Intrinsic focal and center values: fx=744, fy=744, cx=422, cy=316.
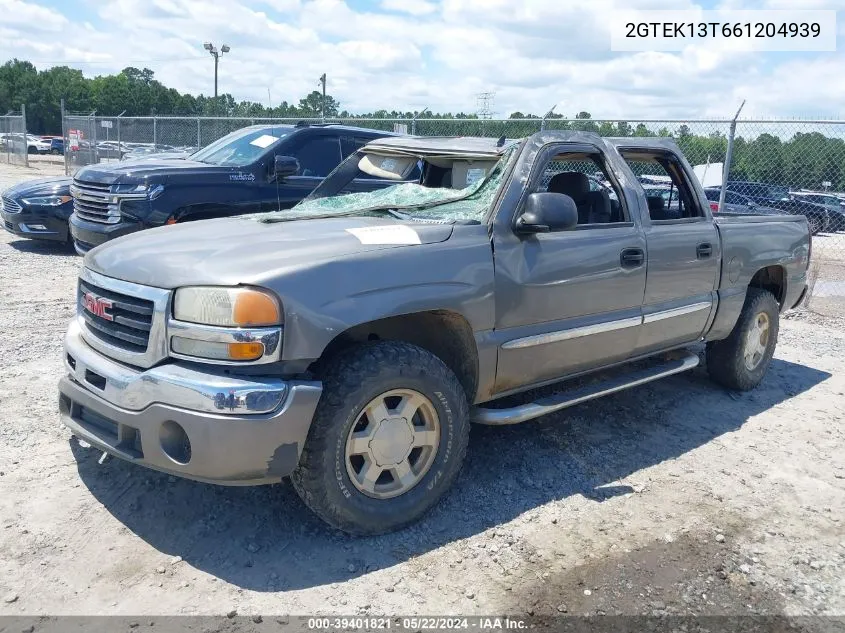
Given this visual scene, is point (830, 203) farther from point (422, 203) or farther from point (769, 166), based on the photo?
point (422, 203)

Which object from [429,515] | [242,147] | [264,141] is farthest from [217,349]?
[242,147]

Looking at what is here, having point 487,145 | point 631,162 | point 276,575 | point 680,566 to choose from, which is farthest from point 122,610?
point 631,162

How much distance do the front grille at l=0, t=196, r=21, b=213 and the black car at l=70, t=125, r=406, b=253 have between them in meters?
1.64

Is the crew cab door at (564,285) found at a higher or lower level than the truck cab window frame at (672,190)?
lower

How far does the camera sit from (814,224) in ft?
43.6

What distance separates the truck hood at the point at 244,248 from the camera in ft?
9.98

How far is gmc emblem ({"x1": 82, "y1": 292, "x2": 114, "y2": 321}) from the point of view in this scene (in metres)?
3.32

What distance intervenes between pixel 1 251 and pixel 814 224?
42.9ft

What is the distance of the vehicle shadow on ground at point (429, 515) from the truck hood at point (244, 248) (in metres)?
1.11

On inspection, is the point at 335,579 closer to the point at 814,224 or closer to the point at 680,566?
the point at 680,566

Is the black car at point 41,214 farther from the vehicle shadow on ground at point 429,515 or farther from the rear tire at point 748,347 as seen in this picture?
the rear tire at point 748,347

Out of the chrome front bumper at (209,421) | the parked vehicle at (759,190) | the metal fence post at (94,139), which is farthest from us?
the metal fence post at (94,139)

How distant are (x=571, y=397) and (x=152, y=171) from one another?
561cm

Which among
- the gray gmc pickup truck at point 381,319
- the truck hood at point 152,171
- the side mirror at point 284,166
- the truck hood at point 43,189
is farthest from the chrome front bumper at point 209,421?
the truck hood at point 43,189
